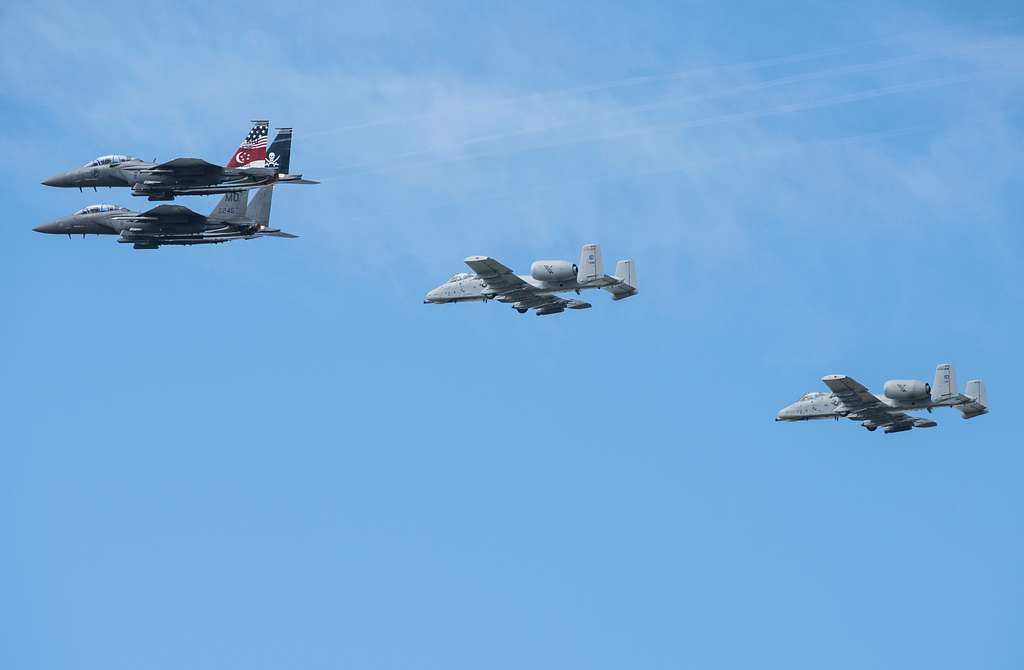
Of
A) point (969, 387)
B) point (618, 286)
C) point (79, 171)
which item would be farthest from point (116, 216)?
point (969, 387)

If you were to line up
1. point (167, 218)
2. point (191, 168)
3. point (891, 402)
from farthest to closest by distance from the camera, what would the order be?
point (891, 402), point (167, 218), point (191, 168)

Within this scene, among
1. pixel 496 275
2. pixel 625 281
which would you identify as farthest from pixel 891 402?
pixel 496 275

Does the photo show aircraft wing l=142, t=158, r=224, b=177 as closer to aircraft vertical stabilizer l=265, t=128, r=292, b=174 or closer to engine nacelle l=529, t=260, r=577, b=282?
aircraft vertical stabilizer l=265, t=128, r=292, b=174

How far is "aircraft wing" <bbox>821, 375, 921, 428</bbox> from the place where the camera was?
14025 centimetres

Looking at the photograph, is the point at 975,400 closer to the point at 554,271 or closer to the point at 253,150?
the point at 554,271

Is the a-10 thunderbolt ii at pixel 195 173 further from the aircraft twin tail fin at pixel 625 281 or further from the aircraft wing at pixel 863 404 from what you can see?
the aircraft wing at pixel 863 404

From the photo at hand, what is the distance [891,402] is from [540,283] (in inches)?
1138

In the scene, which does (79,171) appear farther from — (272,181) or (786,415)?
(786,415)

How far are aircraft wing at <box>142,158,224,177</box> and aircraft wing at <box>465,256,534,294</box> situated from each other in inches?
772

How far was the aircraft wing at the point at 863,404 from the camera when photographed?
140 metres

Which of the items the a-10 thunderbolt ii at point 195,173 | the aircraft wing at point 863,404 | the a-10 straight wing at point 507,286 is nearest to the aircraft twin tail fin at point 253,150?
the a-10 thunderbolt ii at point 195,173

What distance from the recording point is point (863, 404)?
144250 millimetres

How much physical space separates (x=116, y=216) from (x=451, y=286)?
1042 inches

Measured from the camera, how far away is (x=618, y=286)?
144 metres
